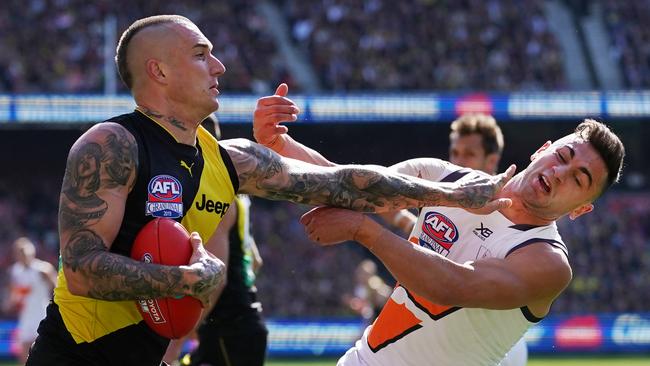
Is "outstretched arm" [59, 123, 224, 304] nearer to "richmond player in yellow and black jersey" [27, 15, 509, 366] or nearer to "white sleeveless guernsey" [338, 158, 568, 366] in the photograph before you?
"richmond player in yellow and black jersey" [27, 15, 509, 366]

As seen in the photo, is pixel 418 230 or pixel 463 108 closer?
pixel 418 230

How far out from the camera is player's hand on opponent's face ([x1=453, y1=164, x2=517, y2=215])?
15.6ft

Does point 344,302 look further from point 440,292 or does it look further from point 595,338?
point 440,292

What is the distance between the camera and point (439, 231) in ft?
16.3

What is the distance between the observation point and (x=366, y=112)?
75.7 ft

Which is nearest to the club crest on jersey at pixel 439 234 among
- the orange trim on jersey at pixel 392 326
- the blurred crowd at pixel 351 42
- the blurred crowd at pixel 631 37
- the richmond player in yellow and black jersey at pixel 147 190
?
the orange trim on jersey at pixel 392 326

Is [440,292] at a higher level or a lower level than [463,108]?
higher

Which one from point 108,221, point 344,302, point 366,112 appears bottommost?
point 344,302

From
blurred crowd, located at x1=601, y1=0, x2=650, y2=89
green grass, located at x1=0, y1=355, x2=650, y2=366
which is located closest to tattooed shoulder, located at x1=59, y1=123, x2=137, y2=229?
green grass, located at x1=0, y1=355, x2=650, y2=366

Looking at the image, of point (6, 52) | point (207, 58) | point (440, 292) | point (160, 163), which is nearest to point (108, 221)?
point (160, 163)

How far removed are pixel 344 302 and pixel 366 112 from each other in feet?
13.4

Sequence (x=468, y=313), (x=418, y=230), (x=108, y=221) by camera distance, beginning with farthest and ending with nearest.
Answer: (x=418, y=230), (x=468, y=313), (x=108, y=221)

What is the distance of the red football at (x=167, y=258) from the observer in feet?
13.0

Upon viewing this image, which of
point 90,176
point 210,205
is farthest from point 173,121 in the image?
point 90,176
